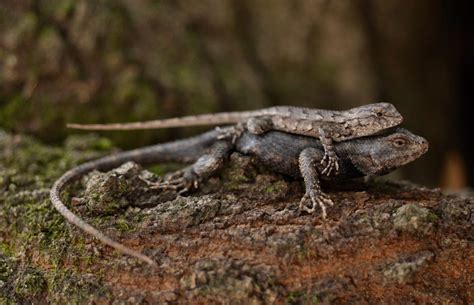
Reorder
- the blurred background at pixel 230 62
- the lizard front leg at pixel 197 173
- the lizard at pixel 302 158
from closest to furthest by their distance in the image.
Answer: the lizard at pixel 302 158, the lizard front leg at pixel 197 173, the blurred background at pixel 230 62

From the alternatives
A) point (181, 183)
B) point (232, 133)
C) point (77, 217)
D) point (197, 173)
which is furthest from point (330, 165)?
point (77, 217)

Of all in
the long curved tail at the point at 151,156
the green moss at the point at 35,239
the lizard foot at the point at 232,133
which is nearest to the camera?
the green moss at the point at 35,239

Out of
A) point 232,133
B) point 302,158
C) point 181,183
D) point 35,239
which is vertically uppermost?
point 302,158

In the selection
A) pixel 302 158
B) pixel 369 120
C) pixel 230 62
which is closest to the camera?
pixel 302 158

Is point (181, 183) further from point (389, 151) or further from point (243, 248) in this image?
point (389, 151)

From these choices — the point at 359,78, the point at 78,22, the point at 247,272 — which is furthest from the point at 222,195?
the point at 359,78

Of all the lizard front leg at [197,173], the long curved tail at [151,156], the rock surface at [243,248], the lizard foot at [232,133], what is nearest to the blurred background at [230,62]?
the long curved tail at [151,156]

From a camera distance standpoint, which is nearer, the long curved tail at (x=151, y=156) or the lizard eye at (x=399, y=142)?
the lizard eye at (x=399, y=142)

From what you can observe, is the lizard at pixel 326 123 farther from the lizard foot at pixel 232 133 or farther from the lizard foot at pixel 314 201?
the lizard foot at pixel 314 201
